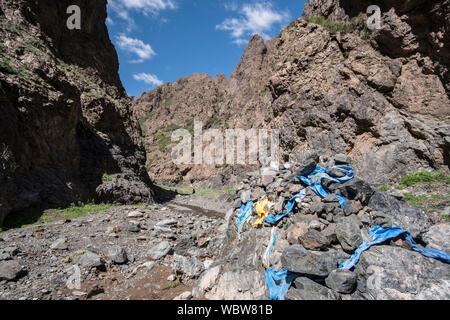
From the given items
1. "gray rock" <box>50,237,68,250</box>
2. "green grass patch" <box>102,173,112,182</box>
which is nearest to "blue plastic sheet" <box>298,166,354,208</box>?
"gray rock" <box>50,237,68,250</box>

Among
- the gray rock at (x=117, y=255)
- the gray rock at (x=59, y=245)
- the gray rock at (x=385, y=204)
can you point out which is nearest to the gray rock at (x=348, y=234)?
the gray rock at (x=385, y=204)

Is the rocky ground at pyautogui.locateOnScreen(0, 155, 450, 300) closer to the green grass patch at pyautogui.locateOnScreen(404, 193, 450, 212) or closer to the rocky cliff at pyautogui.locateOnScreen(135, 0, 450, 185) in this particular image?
the green grass patch at pyautogui.locateOnScreen(404, 193, 450, 212)

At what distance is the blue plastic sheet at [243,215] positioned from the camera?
265 inches

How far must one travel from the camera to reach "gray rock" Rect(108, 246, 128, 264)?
6.35 metres

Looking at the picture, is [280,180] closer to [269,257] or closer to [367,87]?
[269,257]

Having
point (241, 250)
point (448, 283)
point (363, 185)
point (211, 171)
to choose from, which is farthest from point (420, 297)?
point (211, 171)

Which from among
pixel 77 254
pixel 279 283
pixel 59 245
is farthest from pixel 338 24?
pixel 59 245

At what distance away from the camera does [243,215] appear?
6949mm

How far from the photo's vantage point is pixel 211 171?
4709 cm

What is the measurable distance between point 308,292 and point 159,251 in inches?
205

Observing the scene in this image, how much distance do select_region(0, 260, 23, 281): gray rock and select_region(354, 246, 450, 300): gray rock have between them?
23.8 feet

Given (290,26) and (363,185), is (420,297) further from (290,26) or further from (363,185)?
(290,26)

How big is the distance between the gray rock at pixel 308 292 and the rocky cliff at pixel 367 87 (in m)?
4.54

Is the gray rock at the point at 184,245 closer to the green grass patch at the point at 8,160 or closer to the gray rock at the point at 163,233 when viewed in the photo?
the gray rock at the point at 163,233
